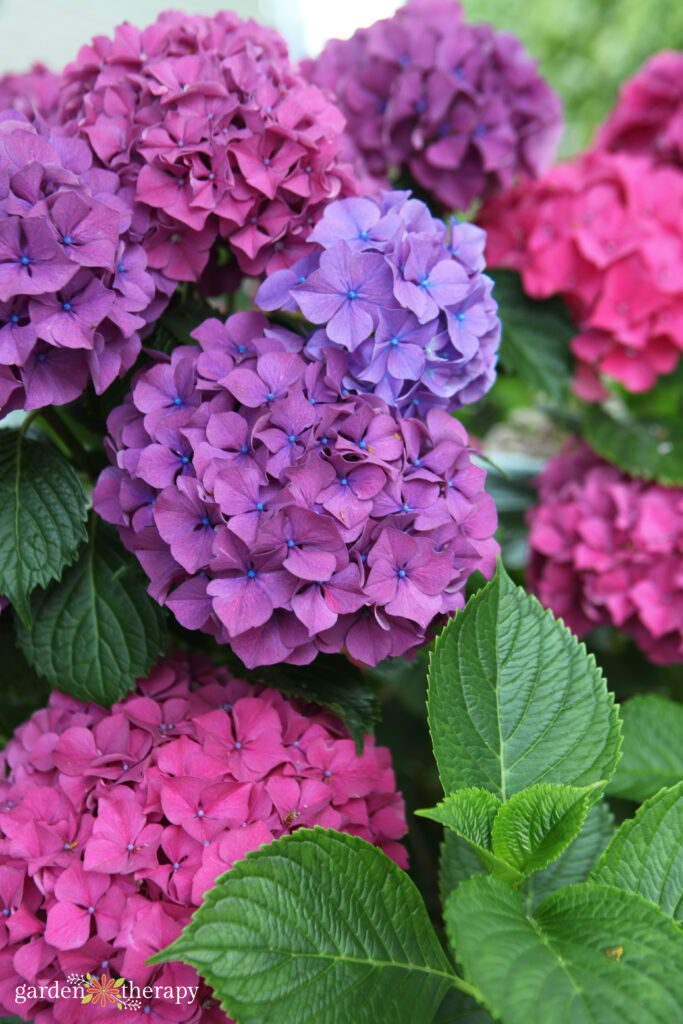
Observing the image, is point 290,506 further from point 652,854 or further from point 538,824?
point 652,854

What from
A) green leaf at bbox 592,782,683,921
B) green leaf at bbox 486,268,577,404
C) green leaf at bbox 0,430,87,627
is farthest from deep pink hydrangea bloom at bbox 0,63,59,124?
green leaf at bbox 592,782,683,921

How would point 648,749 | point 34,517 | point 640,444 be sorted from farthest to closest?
point 640,444 → point 648,749 → point 34,517

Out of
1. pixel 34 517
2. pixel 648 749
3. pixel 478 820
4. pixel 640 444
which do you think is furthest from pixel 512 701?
pixel 640 444

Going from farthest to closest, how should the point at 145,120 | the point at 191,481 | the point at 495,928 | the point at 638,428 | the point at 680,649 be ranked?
the point at 638,428, the point at 680,649, the point at 145,120, the point at 191,481, the point at 495,928

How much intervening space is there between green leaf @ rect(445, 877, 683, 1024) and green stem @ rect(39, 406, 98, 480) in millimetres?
552

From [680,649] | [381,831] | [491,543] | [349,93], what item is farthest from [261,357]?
[680,649]

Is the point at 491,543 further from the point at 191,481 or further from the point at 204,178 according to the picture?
the point at 204,178

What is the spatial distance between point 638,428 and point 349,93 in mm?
618

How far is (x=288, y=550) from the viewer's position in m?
0.61

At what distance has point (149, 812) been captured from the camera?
2.21 feet

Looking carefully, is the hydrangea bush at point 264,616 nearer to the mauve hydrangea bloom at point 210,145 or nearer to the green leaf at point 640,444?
the mauve hydrangea bloom at point 210,145

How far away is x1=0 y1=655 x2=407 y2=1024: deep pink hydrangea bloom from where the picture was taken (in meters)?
0.63

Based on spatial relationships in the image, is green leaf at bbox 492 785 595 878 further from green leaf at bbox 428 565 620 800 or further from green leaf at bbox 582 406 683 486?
green leaf at bbox 582 406 683 486

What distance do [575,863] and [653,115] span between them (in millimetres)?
1104
